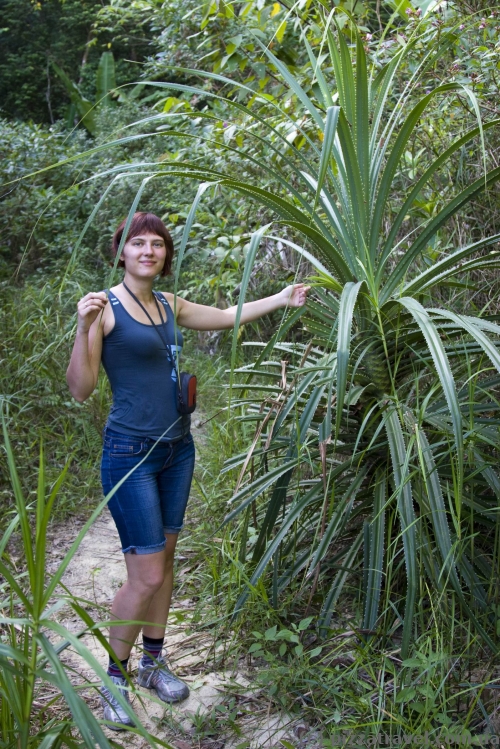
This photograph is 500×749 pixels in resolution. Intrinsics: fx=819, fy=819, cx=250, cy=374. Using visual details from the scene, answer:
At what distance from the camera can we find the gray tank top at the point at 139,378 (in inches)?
113

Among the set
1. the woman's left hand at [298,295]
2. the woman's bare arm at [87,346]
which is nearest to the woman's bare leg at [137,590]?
the woman's bare arm at [87,346]

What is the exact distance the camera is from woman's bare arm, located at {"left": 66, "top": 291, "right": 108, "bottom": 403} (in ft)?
8.61

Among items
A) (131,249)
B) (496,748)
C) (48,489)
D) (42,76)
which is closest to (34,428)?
(48,489)

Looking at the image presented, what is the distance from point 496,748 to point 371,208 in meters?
1.72

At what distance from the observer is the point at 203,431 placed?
5.79 meters

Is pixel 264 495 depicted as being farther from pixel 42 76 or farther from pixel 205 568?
pixel 42 76

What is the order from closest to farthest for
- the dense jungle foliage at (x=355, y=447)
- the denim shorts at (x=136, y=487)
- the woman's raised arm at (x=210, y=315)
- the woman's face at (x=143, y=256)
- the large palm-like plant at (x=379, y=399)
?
the dense jungle foliage at (x=355, y=447) → the large palm-like plant at (x=379, y=399) → the denim shorts at (x=136, y=487) → the woman's face at (x=143, y=256) → the woman's raised arm at (x=210, y=315)

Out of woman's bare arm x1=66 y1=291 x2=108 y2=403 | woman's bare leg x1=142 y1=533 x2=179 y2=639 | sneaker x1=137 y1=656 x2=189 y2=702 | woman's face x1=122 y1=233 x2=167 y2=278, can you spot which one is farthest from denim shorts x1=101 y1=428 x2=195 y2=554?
woman's face x1=122 y1=233 x2=167 y2=278

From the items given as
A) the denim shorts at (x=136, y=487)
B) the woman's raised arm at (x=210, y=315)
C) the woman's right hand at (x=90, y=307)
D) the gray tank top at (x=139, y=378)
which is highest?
the woman's right hand at (x=90, y=307)

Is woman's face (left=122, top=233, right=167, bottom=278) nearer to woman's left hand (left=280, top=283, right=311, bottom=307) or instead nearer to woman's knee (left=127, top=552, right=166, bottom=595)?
woman's left hand (left=280, top=283, right=311, bottom=307)

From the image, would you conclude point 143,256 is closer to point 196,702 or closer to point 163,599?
point 163,599

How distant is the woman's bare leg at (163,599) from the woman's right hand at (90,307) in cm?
88

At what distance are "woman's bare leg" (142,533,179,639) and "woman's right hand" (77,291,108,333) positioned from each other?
34.8 inches

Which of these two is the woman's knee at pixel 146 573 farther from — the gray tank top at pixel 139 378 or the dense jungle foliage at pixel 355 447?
the gray tank top at pixel 139 378
